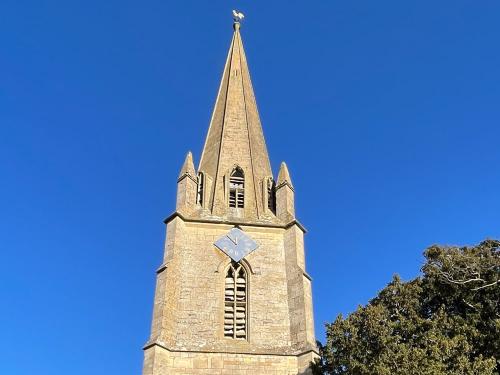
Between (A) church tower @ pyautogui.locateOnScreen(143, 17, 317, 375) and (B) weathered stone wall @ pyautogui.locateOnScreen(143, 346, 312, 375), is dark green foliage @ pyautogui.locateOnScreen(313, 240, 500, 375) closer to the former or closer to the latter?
(B) weathered stone wall @ pyautogui.locateOnScreen(143, 346, 312, 375)

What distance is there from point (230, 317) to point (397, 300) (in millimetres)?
7550

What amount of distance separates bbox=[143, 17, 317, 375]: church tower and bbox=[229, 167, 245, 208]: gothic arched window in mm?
49

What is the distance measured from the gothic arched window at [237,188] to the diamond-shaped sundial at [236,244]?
8.03ft

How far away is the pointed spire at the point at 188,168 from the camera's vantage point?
26.6 meters

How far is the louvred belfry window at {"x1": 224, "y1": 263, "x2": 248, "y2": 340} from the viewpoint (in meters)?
21.2

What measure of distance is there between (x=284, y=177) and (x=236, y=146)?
11.3 feet

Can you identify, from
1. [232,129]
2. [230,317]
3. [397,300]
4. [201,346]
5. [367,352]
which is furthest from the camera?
[232,129]

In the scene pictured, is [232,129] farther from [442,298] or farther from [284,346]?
[442,298]

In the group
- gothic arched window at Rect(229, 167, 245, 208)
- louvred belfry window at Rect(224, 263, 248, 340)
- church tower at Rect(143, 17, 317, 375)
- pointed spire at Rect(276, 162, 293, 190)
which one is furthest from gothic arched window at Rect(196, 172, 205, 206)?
louvred belfry window at Rect(224, 263, 248, 340)

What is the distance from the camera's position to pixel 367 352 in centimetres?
1470

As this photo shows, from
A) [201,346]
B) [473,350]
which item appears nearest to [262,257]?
[201,346]

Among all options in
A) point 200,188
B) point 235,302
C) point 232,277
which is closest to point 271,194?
point 200,188

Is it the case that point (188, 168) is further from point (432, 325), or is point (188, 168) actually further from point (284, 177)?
point (432, 325)

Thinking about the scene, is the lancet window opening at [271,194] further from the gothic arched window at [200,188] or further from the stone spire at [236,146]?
the gothic arched window at [200,188]
